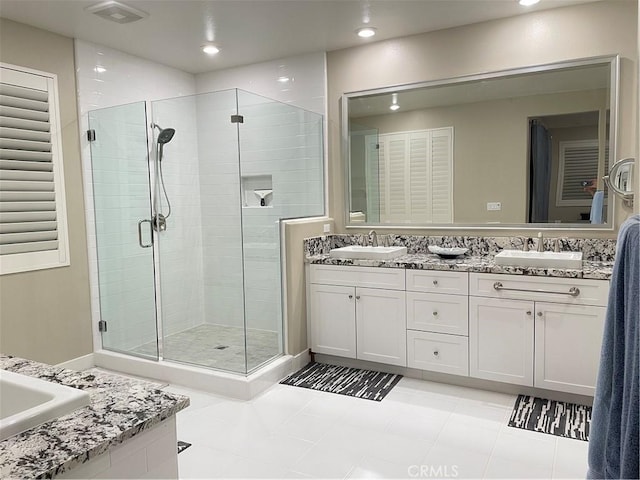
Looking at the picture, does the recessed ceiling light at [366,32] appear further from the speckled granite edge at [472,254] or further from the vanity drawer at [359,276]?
the vanity drawer at [359,276]

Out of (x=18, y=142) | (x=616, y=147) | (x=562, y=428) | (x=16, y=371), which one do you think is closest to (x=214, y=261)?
(x=18, y=142)

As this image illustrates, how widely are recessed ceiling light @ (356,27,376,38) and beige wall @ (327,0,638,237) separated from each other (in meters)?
0.19

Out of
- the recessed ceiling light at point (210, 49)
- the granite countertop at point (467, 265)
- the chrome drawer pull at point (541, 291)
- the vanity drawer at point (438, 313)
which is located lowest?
the vanity drawer at point (438, 313)

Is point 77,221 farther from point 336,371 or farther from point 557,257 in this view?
point 557,257

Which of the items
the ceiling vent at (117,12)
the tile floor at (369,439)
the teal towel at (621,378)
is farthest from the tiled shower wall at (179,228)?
the teal towel at (621,378)

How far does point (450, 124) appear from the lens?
3.57 meters

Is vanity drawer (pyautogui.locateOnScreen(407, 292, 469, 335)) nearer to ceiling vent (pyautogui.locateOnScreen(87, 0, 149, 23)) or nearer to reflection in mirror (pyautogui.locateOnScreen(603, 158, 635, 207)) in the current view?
reflection in mirror (pyautogui.locateOnScreen(603, 158, 635, 207))

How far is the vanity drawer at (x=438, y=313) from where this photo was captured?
3.10 meters

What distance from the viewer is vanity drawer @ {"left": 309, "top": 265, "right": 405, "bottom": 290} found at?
10.9 feet

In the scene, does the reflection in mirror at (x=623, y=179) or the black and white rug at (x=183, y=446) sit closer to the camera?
the black and white rug at (x=183, y=446)

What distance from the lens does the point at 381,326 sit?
3.39 meters

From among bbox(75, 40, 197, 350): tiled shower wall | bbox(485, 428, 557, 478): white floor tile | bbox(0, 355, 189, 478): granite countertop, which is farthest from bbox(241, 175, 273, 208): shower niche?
bbox(485, 428, 557, 478): white floor tile

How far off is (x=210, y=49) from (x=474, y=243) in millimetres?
2694

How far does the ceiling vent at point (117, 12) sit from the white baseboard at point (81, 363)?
8.25 feet
